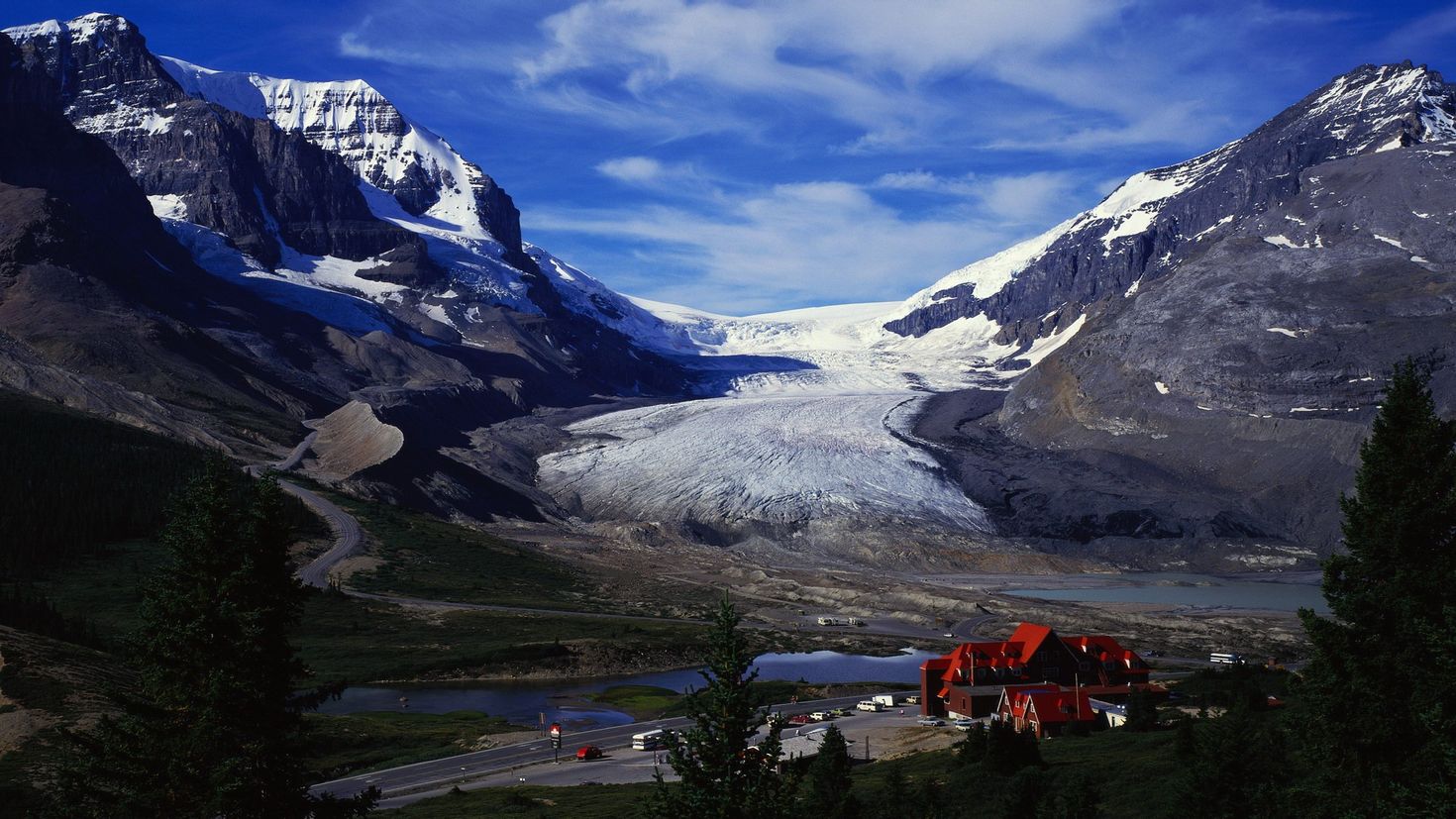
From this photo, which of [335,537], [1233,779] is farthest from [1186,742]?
[335,537]

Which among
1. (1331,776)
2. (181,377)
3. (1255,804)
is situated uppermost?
(181,377)

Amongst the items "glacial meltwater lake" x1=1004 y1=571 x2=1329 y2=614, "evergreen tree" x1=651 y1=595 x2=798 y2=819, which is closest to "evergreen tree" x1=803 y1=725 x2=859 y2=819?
"evergreen tree" x1=651 y1=595 x2=798 y2=819

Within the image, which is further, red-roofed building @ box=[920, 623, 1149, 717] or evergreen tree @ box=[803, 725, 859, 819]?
red-roofed building @ box=[920, 623, 1149, 717]

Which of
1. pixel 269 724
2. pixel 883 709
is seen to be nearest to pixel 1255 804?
pixel 269 724

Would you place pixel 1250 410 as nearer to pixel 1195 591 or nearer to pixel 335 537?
pixel 1195 591

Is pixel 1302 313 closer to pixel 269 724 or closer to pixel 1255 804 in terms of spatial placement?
pixel 1255 804

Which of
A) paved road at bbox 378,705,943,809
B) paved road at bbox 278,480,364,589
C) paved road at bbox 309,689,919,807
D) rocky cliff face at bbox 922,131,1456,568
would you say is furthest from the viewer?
rocky cliff face at bbox 922,131,1456,568

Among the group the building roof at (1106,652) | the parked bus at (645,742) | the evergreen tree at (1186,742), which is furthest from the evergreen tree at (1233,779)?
the building roof at (1106,652)

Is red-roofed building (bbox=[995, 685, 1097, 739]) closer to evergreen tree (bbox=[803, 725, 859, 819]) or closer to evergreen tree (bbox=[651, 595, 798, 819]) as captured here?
evergreen tree (bbox=[803, 725, 859, 819])
